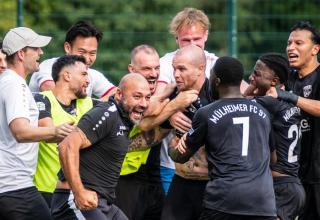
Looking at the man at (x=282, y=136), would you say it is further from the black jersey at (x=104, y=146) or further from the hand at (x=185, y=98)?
the black jersey at (x=104, y=146)

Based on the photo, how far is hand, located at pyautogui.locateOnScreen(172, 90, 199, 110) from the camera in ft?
32.4

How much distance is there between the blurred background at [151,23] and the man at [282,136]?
5279 millimetres

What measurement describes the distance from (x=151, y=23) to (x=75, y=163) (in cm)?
860

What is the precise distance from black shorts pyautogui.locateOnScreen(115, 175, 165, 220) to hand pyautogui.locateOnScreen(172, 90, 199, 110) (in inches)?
44.5

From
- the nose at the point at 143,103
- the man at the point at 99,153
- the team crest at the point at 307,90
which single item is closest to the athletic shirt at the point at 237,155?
the nose at the point at 143,103

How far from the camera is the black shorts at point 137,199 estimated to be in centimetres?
1069

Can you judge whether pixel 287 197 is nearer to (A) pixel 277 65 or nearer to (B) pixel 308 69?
(A) pixel 277 65

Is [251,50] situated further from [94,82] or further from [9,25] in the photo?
[94,82]

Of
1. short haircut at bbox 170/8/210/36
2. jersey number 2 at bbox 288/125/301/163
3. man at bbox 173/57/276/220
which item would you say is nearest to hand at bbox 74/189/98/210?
man at bbox 173/57/276/220

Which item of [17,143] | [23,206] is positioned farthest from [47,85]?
[23,206]

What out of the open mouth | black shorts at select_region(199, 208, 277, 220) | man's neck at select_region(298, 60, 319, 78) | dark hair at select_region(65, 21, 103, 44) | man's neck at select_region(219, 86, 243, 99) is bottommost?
black shorts at select_region(199, 208, 277, 220)

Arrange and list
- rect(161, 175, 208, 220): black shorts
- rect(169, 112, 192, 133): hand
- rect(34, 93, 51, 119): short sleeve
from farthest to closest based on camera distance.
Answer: rect(34, 93, 51, 119): short sleeve, rect(161, 175, 208, 220): black shorts, rect(169, 112, 192, 133): hand

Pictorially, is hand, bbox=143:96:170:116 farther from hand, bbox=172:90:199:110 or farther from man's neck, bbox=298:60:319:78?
man's neck, bbox=298:60:319:78

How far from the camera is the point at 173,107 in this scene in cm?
998
